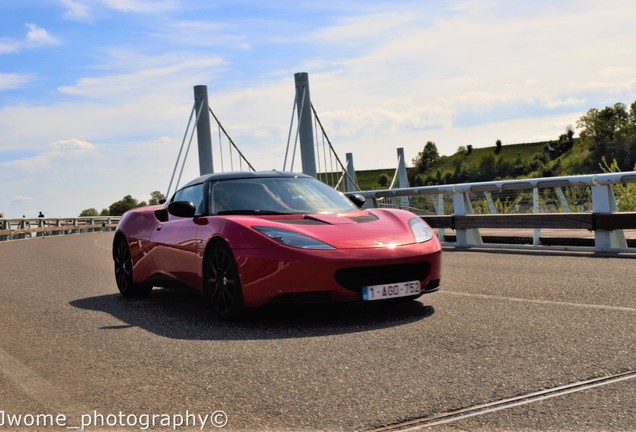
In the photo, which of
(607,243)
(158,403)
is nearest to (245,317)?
(158,403)

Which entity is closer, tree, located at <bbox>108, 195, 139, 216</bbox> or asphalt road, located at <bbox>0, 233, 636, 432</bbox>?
asphalt road, located at <bbox>0, 233, 636, 432</bbox>

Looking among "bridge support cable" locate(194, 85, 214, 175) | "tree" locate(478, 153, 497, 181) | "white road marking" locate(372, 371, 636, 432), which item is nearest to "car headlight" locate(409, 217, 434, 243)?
"white road marking" locate(372, 371, 636, 432)

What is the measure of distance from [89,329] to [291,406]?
3148 millimetres

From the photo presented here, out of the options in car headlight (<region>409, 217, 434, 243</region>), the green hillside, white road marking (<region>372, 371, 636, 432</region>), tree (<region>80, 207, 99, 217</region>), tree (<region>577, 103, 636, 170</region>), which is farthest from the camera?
the green hillside

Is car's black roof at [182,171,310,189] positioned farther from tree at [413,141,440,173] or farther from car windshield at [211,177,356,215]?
tree at [413,141,440,173]

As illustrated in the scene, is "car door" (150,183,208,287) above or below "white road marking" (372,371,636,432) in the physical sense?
above

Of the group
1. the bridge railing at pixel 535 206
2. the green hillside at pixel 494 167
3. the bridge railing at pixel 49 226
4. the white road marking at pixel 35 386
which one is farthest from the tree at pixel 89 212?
the white road marking at pixel 35 386

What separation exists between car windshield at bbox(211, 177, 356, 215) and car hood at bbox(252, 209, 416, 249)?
31 centimetres

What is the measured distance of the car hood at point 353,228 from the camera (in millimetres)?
6523

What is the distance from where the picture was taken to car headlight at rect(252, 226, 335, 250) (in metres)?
6.41

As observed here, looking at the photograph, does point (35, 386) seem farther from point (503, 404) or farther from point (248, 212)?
point (248, 212)

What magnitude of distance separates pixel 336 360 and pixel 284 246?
158 cm

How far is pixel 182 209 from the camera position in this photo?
7.48 metres

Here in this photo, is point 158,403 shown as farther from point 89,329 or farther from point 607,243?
point 607,243
